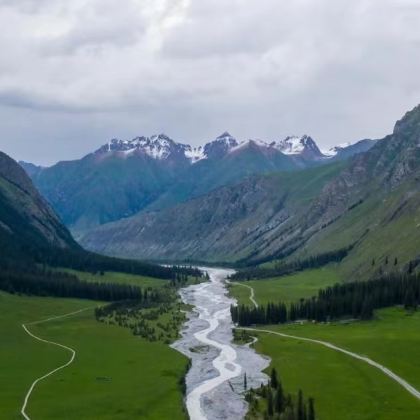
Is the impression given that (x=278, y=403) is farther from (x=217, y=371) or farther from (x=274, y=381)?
(x=217, y=371)

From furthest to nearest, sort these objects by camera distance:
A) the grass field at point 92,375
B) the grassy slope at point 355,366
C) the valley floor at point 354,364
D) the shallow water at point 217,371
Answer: the shallow water at point 217,371 → the grass field at point 92,375 → the valley floor at point 354,364 → the grassy slope at point 355,366

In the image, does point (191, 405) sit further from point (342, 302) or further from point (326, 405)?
point (342, 302)

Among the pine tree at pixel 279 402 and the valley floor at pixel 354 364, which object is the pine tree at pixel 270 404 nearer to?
the pine tree at pixel 279 402

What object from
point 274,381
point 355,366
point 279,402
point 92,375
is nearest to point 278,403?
point 279,402

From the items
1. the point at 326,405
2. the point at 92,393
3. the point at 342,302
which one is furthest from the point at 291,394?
the point at 342,302

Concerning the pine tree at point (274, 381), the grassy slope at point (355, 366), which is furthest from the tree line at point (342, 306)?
the pine tree at point (274, 381)

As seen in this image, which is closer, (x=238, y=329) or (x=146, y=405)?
(x=146, y=405)

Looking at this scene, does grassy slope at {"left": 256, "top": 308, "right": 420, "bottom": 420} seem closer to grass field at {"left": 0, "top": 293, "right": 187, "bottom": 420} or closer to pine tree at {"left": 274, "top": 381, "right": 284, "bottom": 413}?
pine tree at {"left": 274, "top": 381, "right": 284, "bottom": 413}
